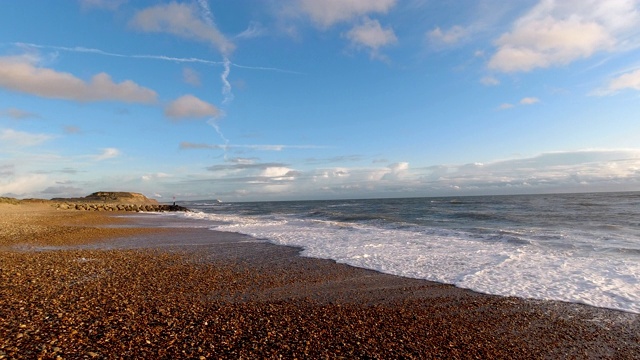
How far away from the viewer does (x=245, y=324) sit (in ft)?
23.8

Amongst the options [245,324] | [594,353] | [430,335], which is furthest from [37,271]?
[594,353]

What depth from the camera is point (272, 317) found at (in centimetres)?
775

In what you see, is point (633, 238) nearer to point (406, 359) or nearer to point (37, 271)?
point (406, 359)

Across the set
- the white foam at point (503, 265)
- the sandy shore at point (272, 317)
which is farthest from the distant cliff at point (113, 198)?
the sandy shore at point (272, 317)

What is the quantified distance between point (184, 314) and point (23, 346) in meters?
2.74

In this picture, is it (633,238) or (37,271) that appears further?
(633,238)

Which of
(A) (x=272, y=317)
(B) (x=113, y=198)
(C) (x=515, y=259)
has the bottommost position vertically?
(C) (x=515, y=259)

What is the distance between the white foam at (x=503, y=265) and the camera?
1032 cm

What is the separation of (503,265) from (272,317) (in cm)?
1034

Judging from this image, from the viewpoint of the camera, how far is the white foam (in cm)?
1032

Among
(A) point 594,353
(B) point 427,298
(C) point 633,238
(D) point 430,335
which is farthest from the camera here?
(C) point 633,238

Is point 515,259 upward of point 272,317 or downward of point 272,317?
downward

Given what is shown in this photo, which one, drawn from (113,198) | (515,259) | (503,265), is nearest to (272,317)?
(503,265)

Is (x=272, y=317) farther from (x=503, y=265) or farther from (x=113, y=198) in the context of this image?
(x=113, y=198)
